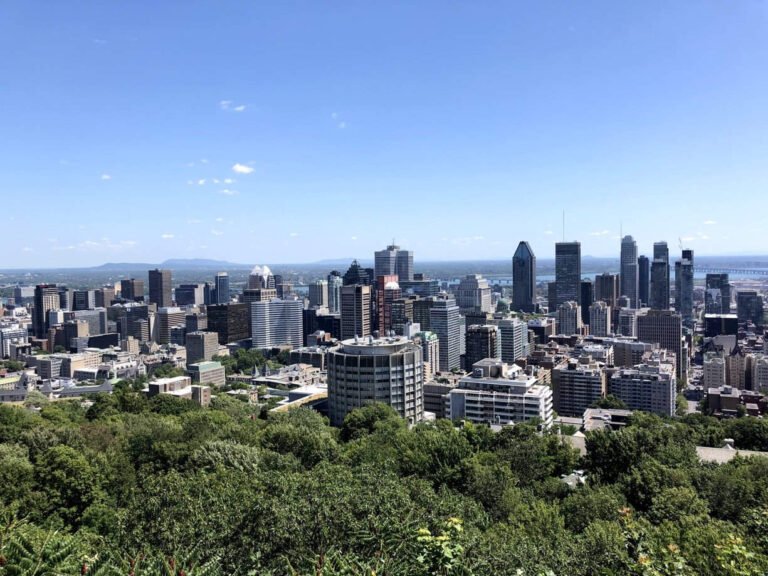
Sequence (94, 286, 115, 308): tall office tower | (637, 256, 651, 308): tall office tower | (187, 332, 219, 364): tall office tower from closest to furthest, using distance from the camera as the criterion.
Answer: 1. (187, 332, 219, 364): tall office tower
2. (94, 286, 115, 308): tall office tower
3. (637, 256, 651, 308): tall office tower

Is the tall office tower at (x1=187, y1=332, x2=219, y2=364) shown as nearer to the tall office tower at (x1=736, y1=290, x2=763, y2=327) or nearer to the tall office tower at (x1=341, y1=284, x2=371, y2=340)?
the tall office tower at (x1=341, y1=284, x2=371, y2=340)

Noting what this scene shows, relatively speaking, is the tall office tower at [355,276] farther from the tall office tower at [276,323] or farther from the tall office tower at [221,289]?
the tall office tower at [221,289]

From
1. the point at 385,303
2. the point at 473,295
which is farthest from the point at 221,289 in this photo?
the point at 385,303

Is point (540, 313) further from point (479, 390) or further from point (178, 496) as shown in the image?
point (178, 496)

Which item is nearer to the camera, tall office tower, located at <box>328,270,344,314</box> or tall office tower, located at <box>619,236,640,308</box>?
tall office tower, located at <box>328,270,344,314</box>

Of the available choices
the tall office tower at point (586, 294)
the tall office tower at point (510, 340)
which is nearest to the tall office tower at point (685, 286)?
the tall office tower at point (586, 294)

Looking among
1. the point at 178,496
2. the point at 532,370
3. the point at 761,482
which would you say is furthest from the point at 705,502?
the point at 532,370

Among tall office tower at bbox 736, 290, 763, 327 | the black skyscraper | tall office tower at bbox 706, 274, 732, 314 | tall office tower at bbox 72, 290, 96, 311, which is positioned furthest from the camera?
the black skyscraper

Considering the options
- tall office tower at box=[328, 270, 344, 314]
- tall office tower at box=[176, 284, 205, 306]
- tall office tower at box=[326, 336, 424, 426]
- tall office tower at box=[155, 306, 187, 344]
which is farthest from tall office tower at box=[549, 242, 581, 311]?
tall office tower at box=[326, 336, 424, 426]
